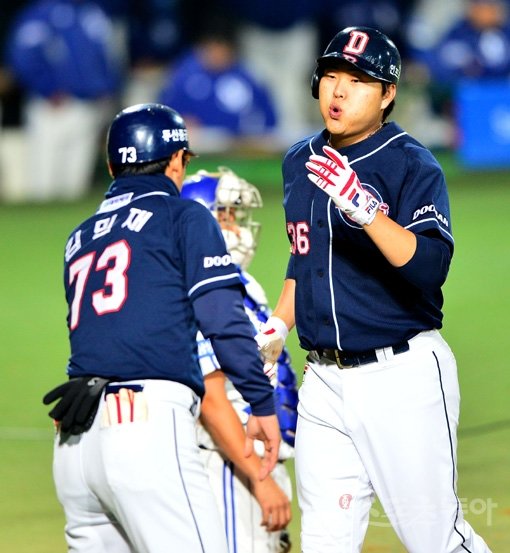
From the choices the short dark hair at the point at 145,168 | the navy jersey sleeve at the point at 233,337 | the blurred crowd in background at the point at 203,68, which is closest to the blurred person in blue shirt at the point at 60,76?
the blurred crowd in background at the point at 203,68

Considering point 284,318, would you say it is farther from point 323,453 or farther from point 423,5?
point 423,5

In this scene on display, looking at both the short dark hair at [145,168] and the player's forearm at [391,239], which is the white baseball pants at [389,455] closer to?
the player's forearm at [391,239]

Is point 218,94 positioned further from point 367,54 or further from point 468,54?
point 367,54

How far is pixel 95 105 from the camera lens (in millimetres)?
16922

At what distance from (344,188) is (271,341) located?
31.7 inches

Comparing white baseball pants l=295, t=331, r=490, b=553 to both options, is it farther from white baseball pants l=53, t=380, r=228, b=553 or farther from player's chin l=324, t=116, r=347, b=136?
player's chin l=324, t=116, r=347, b=136

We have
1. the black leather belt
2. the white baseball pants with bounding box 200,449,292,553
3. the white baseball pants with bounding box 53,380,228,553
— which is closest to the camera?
the white baseball pants with bounding box 53,380,228,553

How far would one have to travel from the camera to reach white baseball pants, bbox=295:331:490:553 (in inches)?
168

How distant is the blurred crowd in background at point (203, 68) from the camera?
16.7 meters

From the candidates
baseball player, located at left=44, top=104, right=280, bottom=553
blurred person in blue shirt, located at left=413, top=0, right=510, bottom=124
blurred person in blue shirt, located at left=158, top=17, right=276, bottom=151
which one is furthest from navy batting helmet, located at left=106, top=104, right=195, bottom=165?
blurred person in blue shirt, located at left=413, top=0, right=510, bottom=124

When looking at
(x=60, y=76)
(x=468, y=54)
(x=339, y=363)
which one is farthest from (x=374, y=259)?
(x=468, y=54)

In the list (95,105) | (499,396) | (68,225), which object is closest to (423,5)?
(95,105)

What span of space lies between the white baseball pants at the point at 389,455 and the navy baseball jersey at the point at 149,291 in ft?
1.42

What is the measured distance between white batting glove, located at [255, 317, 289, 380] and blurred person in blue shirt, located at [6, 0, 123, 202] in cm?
1235
